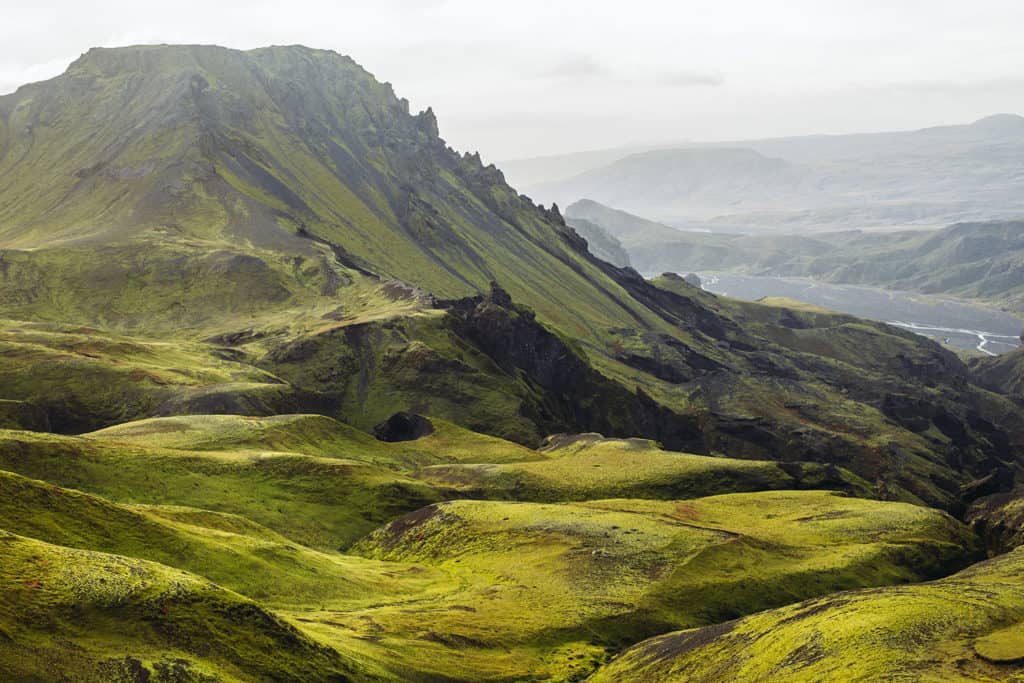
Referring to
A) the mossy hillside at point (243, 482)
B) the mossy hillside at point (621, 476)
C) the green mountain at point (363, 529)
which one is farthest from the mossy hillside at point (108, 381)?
the mossy hillside at point (621, 476)

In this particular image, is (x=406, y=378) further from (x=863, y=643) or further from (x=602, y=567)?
(x=863, y=643)

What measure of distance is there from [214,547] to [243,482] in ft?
107

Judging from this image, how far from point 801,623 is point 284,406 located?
113310 millimetres

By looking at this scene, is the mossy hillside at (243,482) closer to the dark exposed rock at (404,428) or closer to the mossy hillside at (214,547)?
the mossy hillside at (214,547)

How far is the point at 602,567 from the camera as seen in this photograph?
9119cm

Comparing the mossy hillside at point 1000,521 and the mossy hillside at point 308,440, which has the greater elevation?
the mossy hillside at point 308,440

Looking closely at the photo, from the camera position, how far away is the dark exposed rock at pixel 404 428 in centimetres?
15912

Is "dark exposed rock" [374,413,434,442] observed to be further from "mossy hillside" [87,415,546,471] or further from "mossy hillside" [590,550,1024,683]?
"mossy hillside" [590,550,1024,683]

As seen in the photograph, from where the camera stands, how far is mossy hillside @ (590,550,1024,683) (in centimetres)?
5634

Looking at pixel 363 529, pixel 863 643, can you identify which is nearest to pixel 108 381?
pixel 363 529

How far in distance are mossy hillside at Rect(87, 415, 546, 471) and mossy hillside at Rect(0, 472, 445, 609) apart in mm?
34363

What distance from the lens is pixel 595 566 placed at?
300 feet

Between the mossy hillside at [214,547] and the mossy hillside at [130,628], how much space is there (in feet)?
33.5

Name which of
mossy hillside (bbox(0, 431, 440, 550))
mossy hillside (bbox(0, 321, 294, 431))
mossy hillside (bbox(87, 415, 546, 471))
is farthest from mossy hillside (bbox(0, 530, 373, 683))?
mossy hillside (bbox(0, 321, 294, 431))
